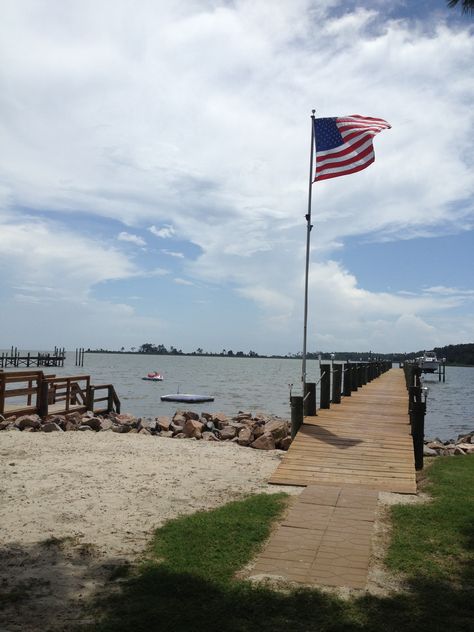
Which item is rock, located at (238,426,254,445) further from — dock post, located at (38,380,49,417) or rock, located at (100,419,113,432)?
dock post, located at (38,380,49,417)

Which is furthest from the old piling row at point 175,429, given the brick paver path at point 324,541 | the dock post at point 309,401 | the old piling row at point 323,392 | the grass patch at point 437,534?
the brick paver path at point 324,541

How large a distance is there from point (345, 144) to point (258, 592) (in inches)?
411

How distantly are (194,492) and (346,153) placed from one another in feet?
26.4

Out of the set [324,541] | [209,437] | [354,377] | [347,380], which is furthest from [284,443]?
[354,377]

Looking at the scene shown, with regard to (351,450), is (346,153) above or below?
above

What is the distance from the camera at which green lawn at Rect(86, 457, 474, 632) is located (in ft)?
13.5

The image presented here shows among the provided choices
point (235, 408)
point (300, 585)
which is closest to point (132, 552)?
point (300, 585)

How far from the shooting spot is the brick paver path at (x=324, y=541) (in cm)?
516

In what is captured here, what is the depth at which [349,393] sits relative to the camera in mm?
19891

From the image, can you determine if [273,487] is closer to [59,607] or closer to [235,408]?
[59,607]

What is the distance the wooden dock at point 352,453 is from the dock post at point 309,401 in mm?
172

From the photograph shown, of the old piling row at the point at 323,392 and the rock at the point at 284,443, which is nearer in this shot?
the old piling row at the point at 323,392

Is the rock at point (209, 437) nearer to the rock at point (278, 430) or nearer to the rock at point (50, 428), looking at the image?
the rock at point (278, 430)

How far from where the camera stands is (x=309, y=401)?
531 inches
